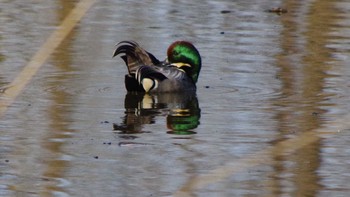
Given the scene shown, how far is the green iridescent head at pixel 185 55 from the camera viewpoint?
30.5 ft

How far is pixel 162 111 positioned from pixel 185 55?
1.29m

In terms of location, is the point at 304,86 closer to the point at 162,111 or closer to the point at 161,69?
the point at 161,69

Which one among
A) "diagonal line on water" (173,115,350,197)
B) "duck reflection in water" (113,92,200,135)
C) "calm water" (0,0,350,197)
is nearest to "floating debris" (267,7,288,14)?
"calm water" (0,0,350,197)

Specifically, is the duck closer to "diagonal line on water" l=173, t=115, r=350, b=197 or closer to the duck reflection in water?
the duck reflection in water

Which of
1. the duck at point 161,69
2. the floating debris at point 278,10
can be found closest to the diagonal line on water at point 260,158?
the duck at point 161,69

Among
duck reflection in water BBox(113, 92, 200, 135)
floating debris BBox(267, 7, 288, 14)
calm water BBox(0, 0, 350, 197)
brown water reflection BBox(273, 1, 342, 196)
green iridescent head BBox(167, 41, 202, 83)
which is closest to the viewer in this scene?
calm water BBox(0, 0, 350, 197)

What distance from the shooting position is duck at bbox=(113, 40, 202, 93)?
29.5 feet

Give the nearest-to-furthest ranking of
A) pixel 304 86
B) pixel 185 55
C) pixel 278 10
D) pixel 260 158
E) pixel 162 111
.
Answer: pixel 260 158 → pixel 162 111 → pixel 304 86 → pixel 185 55 → pixel 278 10

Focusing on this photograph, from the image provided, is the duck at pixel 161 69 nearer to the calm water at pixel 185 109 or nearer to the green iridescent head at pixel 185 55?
the green iridescent head at pixel 185 55

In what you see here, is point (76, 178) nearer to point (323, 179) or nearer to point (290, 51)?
point (323, 179)

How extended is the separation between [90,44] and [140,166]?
186 inches

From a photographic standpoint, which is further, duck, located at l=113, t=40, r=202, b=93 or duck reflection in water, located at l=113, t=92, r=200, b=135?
duck, located at l=113, t=40, r=202, b=93

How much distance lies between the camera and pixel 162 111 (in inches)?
322

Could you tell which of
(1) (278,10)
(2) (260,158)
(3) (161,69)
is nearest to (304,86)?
(3) (161,69)
